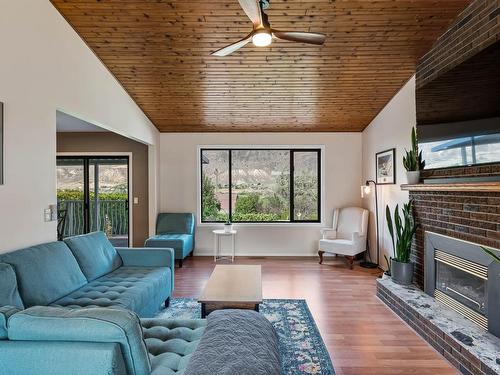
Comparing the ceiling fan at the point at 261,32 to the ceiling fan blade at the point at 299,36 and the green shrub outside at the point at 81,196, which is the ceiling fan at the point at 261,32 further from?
the green shrub outside at the point at 81,196

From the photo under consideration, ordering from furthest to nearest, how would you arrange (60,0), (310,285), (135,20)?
(310,285) < (135,20) < (60,0)

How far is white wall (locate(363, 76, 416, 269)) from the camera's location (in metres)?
4.07

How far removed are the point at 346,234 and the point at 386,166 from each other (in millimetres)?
1439

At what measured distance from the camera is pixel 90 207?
6078 mm

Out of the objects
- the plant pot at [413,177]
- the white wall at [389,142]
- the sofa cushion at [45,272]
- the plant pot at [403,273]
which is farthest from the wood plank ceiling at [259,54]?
the plant pot at [403,273]

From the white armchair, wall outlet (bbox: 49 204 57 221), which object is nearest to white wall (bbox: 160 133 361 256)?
the white armchair

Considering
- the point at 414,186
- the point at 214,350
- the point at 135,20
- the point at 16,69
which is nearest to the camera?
the point at 214,350

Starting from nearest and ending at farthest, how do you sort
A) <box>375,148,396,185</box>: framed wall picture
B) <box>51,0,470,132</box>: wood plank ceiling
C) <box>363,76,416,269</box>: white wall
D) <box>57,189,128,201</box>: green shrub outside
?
1. <box>51,0,470,132</box>: wood plank ceiling
2. <box>363,76,416,269</box>: white wall
3. <box>375,148,396,185</box>: framed wall picture
4. <box>57,189,128,201</box>: green shrub outside

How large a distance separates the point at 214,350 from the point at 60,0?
10.8 ft

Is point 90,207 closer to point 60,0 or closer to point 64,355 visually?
point 60,0

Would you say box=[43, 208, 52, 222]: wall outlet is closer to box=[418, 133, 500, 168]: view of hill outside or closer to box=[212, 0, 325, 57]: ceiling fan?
box=[212, 0, 325, 57]: ceiling fan

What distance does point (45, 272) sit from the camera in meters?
2.35

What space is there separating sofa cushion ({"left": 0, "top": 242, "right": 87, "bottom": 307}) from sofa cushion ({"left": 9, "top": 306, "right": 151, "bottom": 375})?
1.11 m

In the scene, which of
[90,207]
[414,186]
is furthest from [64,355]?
[90,207]
